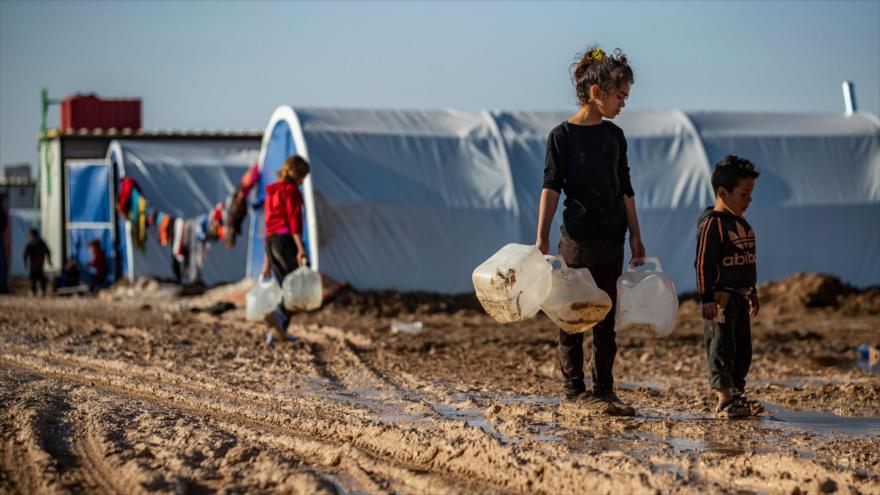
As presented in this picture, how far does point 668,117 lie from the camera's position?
21.2 meters

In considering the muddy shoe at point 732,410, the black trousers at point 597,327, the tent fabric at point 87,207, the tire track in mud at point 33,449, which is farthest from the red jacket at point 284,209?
the tent fabric at point 87,207

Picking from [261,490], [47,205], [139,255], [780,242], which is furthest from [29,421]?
[47,205]

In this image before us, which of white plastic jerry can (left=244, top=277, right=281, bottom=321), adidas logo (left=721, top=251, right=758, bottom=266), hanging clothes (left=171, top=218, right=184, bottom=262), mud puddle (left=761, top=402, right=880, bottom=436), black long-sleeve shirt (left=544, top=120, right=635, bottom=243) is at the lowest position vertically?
hanging clothes (left=171, top=218, right=184, bottom=262)

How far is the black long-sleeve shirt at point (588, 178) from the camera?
6.46 metres

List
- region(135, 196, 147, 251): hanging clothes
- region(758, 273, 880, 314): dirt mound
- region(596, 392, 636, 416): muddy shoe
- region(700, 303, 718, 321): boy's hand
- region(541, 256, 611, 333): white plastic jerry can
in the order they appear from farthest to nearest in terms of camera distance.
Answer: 1. region(135, 196, 147, 251): hanging clothes
2. region(758, 273, 880, 314): dirt mound
3. region(700, 303, 718, 321): boy's hand
4. region(596, 392, 636, 416): muddy shoe
5. region(541, 256, 611, 333): white plastic jerry can

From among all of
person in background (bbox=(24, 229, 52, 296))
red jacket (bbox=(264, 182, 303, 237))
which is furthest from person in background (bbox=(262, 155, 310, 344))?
person in background (bbox=(24, 229, 52, 296))

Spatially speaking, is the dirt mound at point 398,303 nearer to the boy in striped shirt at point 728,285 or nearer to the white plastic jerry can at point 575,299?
the boy in striped shirt at point 728,285

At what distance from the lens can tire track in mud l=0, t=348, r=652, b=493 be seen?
466 centimetres

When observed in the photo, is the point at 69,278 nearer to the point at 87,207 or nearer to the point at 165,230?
the point at 87,207

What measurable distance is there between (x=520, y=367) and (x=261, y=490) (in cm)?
548

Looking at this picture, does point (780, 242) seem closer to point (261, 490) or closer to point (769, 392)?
point (769, 392)

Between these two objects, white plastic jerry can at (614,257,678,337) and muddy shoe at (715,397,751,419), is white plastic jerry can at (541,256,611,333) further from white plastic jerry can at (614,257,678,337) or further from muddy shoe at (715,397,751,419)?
muddy shoe at (715,397,751,419)

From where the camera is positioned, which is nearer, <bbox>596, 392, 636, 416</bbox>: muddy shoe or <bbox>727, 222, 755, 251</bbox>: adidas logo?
<bbox>596, 392, 636, 416</bbox>: muddy shoe

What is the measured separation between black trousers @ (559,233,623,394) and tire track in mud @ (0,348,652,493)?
104 centimetres
